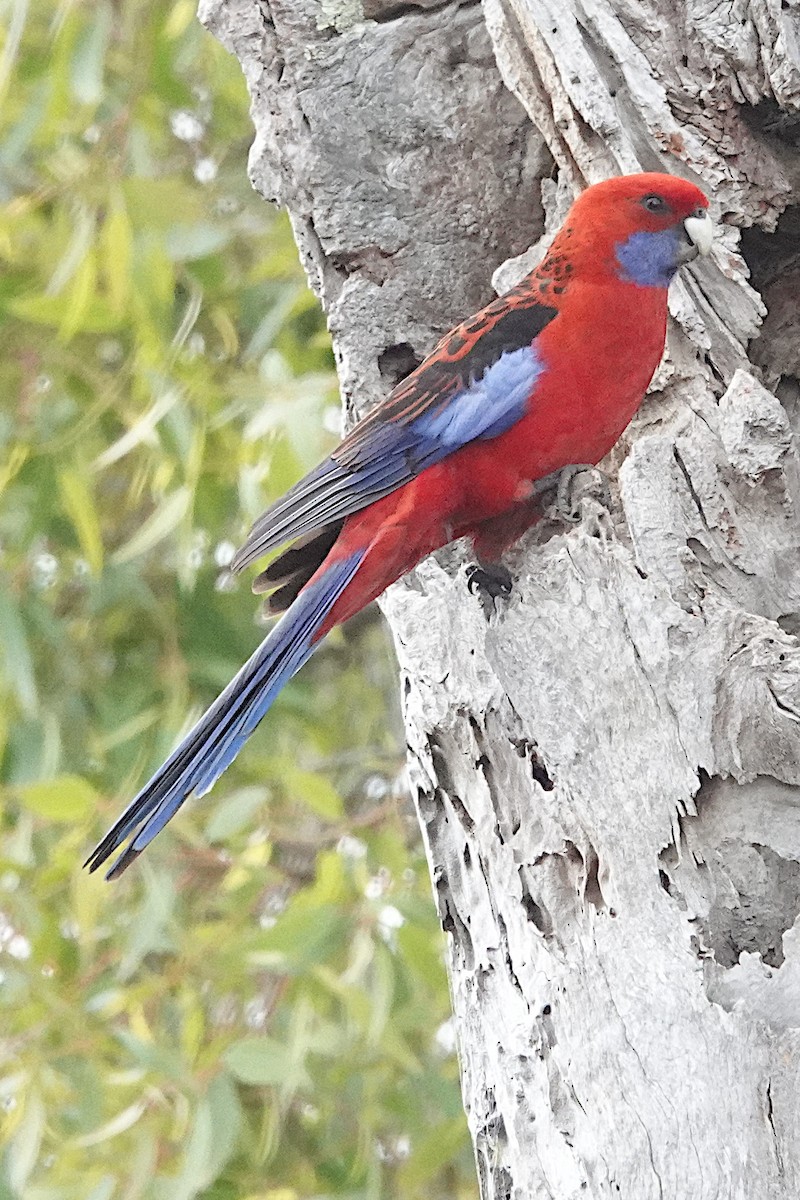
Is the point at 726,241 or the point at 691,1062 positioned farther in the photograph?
the point at 726,241

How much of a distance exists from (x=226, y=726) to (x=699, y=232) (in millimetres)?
822

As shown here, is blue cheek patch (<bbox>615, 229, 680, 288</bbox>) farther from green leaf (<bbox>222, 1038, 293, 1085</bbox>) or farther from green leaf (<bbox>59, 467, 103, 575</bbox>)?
green leaf (<bbox>222, 1038, 293, 1085</bbox>)

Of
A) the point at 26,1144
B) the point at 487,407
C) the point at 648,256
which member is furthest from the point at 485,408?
the point at 26,1144

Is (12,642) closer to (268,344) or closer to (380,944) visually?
(268,344)

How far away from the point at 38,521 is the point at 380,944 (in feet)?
3.00

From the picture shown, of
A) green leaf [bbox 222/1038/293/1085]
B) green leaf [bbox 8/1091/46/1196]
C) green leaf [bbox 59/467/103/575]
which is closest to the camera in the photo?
green leaf [bbox 222/1038/293/1085]

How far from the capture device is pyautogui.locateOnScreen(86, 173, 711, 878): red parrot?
5.36 ft

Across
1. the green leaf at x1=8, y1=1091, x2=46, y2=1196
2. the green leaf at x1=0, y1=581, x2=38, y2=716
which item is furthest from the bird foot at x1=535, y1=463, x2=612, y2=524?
the green leaf at x1=8, y1=1091, x2=46, y2=1196

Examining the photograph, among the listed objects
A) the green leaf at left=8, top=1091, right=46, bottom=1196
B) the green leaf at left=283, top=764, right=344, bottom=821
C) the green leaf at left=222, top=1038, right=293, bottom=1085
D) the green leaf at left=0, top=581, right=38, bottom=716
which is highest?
the green leaf at left=0, top=581, right=38, bottom=716

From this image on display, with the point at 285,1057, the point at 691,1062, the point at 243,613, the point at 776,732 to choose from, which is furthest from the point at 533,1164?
the point at 243,613

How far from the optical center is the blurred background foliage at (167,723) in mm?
2045

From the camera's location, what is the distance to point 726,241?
1782 mm

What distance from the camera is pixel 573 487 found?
1681 millimetres

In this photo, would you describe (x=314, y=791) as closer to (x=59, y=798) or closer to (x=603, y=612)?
(x=59, y=798)
